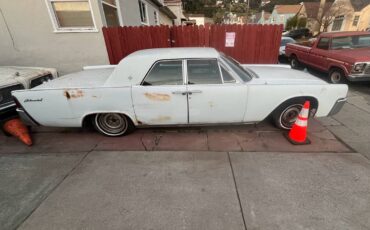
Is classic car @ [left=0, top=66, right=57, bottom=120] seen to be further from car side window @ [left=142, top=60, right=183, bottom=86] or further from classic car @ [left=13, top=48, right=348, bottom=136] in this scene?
car side window @ [left=142, top=60, right=183, bottom=86]

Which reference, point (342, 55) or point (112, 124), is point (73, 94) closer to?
point (112, 124)

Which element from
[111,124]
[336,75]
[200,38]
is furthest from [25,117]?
[336,75]

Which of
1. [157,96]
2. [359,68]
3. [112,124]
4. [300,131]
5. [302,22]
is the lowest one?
[300,131]

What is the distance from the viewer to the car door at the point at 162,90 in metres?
3.04

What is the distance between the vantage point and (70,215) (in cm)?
208

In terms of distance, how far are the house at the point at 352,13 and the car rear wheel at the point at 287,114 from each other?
32.5m

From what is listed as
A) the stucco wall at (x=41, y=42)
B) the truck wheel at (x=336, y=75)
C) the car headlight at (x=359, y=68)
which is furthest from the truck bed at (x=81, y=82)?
the truck wheel at (x=336, y=75)

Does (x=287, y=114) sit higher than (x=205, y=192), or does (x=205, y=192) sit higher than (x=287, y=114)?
(x=287, y=114)

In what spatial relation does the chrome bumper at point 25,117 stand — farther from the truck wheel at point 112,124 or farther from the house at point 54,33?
the house at point 54,33

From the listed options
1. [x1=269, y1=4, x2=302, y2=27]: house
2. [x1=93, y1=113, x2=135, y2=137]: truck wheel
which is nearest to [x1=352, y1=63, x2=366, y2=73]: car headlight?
[x1=93, y1=113, x2=135, y2=137]: truck wheel

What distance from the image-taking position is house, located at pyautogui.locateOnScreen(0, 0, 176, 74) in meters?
5.39

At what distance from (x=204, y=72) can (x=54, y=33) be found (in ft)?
16.9

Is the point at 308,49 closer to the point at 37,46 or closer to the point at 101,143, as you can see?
the point at 101,143

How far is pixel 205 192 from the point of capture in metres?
2.32
